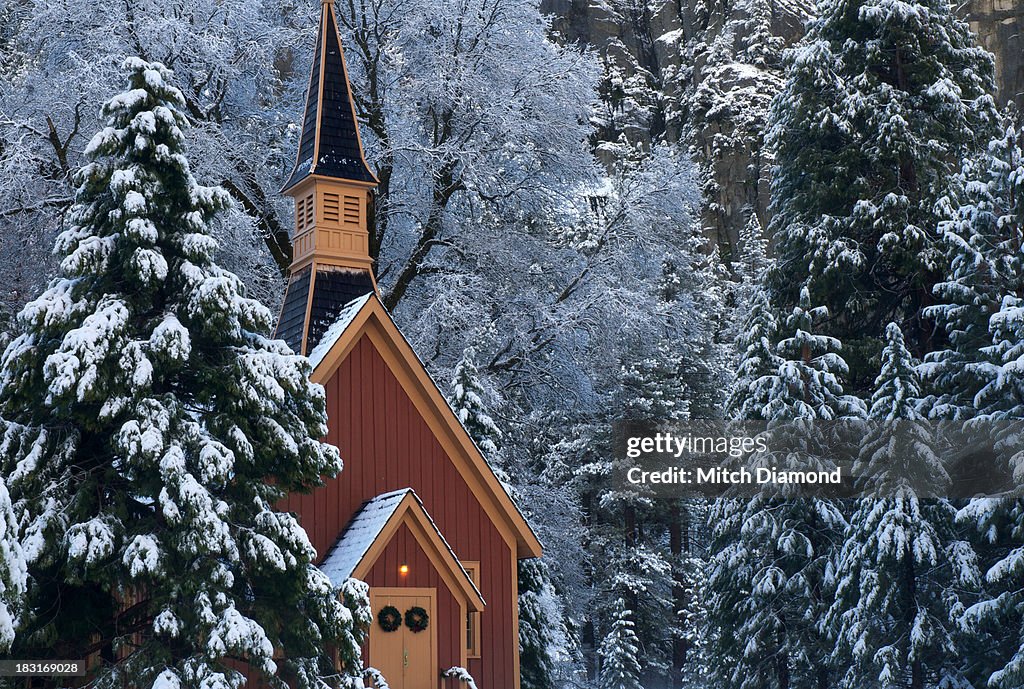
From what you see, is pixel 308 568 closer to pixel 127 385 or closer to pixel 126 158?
pixel 127 385

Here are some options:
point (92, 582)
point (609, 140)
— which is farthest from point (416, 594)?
point (609, 140)

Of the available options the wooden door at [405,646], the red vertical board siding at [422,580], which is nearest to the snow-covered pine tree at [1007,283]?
the red vertical board siding at [422,580]

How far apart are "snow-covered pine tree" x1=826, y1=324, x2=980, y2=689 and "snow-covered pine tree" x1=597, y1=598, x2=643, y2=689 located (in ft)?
43.9

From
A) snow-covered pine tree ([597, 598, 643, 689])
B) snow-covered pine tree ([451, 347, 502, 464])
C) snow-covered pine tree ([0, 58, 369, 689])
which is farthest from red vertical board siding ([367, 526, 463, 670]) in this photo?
snow-covered pine tree ([597, 598, 643, 689])

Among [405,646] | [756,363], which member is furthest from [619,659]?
[405,646]

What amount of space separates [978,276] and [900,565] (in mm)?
5611

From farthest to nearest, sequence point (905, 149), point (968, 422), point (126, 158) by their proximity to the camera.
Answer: point (905, 149), point (968, 422), point (126, 158)

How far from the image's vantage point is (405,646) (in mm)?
17125

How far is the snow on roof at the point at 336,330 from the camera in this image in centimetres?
1788

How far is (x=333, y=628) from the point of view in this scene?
13289 millimetres

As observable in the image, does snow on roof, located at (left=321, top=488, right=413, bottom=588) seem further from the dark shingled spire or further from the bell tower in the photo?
the dark shingled spire

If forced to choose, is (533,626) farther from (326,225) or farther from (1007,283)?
(1007,283)

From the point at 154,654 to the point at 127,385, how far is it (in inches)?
104

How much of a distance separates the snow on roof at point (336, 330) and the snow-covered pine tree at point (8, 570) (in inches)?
292
